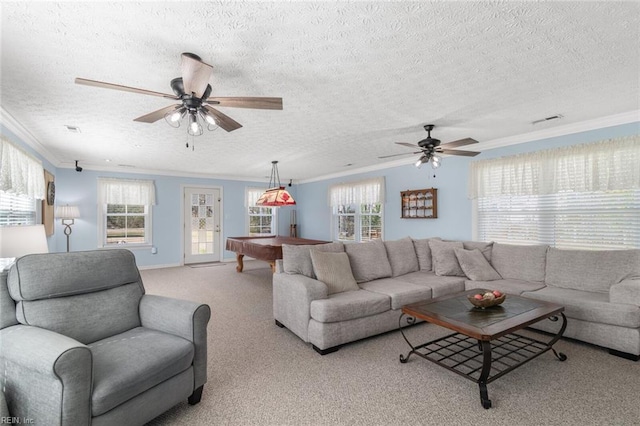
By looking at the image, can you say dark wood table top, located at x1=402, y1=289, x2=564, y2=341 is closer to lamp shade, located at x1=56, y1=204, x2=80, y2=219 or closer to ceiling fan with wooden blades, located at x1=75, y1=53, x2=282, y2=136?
ceiling fan with wooden blades, located at x1=75, y1=53, x2=282, y2=136

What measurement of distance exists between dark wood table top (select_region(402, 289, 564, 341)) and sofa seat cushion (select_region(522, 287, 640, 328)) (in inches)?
20.1

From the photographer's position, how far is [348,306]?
278 centimetres

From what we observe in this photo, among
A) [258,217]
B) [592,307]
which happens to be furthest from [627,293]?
[258,217]

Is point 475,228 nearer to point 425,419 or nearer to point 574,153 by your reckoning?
point 574,153

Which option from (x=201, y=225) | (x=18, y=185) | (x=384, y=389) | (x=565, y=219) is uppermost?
(x=18, y=185)

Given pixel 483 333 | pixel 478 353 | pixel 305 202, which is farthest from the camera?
pixel 305 202

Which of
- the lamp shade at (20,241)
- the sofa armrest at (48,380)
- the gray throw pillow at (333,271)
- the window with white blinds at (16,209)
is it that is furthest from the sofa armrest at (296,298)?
the window with white blinds at (16,209)

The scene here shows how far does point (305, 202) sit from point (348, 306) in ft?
20.4

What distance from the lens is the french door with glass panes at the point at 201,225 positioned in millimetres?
7527

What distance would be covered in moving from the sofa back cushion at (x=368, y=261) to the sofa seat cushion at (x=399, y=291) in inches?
4.9

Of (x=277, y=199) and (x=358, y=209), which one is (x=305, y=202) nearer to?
(x=358, y=209)

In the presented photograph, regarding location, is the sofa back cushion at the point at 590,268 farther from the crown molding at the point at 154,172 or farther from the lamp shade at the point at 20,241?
the crown molding at the point at 154,172

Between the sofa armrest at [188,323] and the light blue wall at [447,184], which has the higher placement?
the light blue wall at [447,184]

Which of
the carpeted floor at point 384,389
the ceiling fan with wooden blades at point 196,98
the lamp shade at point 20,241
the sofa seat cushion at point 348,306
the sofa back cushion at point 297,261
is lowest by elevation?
the carpeted floor at point 384,389
